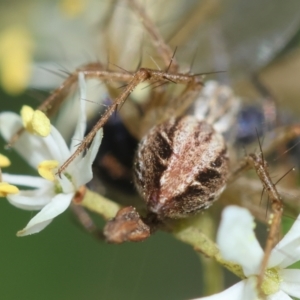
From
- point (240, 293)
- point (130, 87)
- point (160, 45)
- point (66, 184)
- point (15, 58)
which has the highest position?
point (15, 58)

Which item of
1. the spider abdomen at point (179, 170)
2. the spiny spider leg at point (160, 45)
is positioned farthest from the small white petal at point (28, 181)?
the spiny spider leg at point (160, 45)

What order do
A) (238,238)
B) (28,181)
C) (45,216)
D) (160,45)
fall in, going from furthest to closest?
(160,45), (28,181), (45,216), (238,238)

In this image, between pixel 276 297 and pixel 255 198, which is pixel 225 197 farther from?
pixel 276 297

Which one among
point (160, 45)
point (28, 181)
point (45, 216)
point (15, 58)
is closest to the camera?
point (45, 216)

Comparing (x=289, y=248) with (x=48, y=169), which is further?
(x=48, y=169)

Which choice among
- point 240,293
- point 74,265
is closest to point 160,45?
point 240,293

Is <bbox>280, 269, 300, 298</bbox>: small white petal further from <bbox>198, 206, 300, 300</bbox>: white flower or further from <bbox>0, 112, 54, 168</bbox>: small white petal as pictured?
<bbox>0, 112, 54, 168</bbox>: small white petal

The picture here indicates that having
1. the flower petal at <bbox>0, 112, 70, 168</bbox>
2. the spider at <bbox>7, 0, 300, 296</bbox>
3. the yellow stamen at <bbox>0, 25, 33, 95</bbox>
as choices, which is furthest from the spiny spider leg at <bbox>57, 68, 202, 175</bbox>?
the yellow stamen at <bbox>0, 25, 33, 95</bbox>

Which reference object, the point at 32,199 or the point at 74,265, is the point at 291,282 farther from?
the point at 74,265
